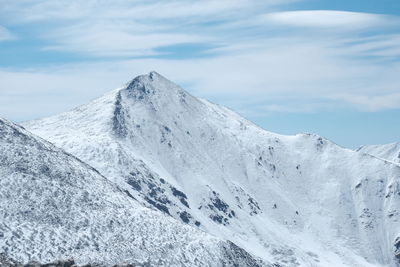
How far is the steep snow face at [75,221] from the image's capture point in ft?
429

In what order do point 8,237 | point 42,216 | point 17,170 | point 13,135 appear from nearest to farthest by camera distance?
point 8,237 → point 42,216 → point 17,170 → point 13,135

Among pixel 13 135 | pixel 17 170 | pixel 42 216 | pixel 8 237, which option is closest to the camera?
pixel 8 237

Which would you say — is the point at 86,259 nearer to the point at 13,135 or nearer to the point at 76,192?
the point at 76,192

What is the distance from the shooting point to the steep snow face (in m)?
131

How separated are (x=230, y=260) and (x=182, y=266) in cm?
1686

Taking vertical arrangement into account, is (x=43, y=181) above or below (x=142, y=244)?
above

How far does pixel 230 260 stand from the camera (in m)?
156

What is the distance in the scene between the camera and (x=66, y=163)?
163m

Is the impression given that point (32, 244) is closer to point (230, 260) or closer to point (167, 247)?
point (167, 247)

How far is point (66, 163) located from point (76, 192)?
1244cm

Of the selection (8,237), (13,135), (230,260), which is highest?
(13,135)

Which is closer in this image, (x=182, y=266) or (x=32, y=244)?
(x=32, y=244)

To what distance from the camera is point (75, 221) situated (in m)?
142

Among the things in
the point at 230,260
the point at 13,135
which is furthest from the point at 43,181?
the point at 230,260
